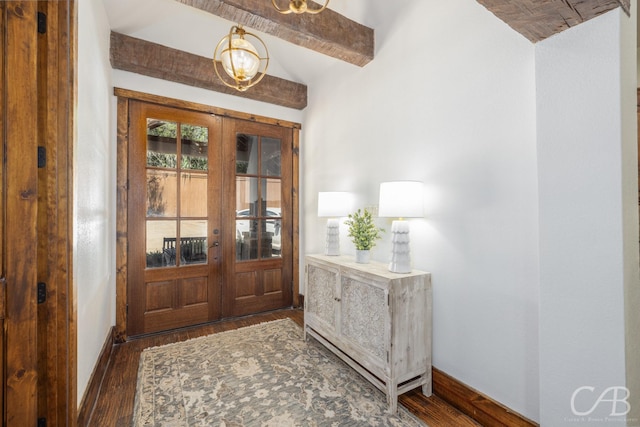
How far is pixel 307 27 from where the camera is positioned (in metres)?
2.24

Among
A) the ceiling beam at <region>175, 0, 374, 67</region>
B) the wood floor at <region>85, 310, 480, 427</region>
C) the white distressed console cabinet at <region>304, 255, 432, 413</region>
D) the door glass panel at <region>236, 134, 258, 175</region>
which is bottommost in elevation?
the wood floor at <region>85, 310, 480, 427</region>

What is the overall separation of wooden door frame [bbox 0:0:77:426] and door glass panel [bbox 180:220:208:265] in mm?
1709

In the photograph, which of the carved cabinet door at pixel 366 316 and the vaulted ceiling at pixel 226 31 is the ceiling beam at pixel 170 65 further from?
the carved cabinet door at pixel 366 316

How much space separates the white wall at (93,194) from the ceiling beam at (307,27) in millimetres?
739

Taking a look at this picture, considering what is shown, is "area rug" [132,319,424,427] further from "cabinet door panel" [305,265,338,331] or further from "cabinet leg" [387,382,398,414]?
"cabinet door panel" [305,265,338,331]

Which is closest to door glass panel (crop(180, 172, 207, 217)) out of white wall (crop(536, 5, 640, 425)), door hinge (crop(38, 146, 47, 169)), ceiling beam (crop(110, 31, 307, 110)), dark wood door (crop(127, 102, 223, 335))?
dark wood door (crop(127, 102, 223, 335))

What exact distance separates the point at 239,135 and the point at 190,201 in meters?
0.95

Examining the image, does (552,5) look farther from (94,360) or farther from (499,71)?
(94,360)

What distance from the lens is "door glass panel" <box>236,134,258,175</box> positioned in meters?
3.35

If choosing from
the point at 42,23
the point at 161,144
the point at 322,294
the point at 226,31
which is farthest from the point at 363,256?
the point at 226,31

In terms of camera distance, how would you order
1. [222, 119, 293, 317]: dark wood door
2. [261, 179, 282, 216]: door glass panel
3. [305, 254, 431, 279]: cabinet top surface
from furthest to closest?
[261, 179, 282, 216]: door glass panel < [222, 119, 293, 317]: dark wood door < [305, 254, 431, 279]: cabinet top surface

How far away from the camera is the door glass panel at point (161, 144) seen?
9.53 feet

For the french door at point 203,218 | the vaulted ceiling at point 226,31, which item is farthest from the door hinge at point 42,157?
the french door at point 203,218

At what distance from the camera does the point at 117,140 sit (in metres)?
2.72
